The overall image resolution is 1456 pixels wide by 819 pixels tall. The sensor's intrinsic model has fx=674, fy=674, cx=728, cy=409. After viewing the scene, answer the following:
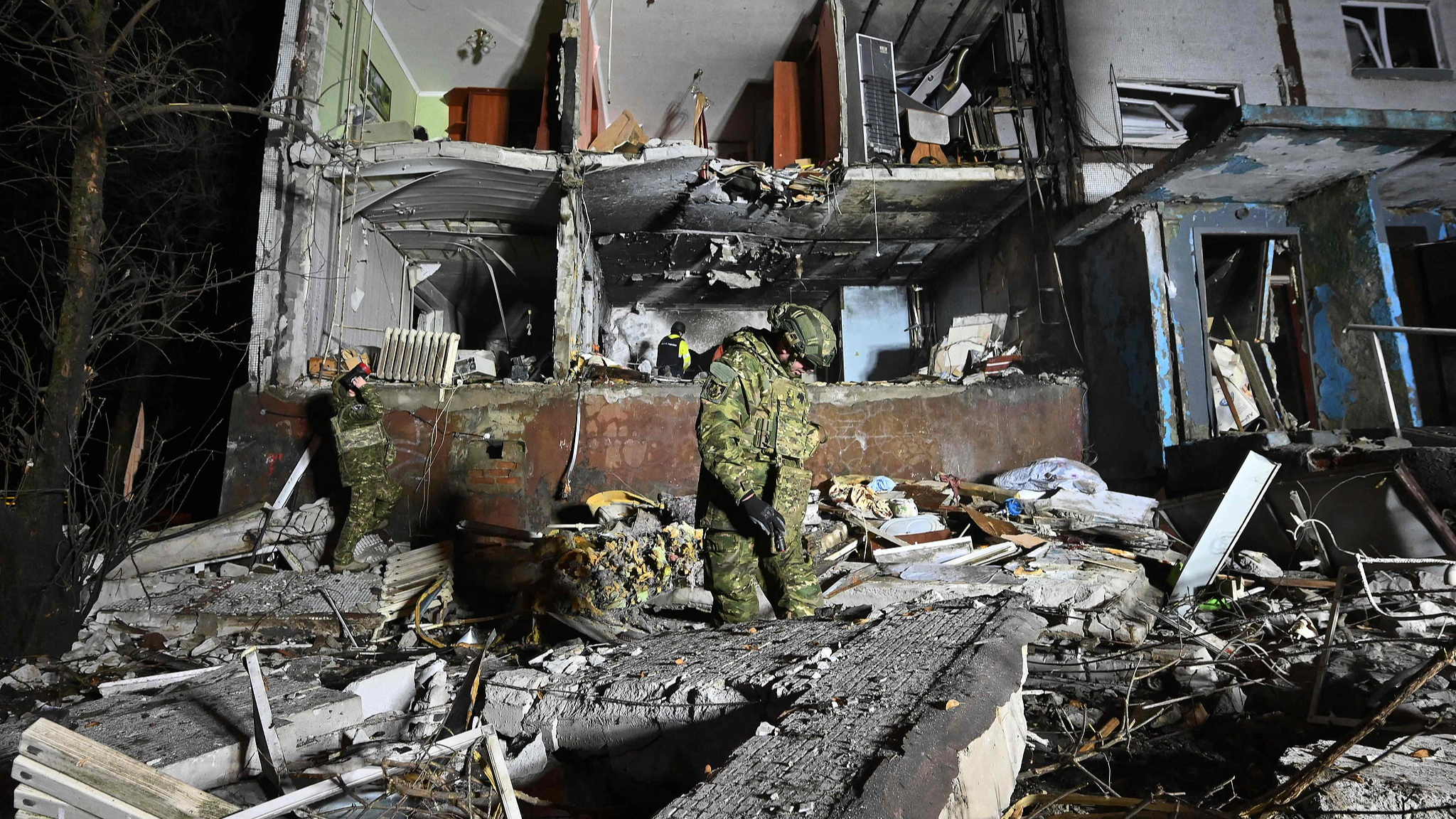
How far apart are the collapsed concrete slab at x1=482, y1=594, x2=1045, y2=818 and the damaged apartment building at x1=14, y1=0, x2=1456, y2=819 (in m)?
0.02

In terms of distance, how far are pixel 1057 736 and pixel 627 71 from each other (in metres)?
10.0

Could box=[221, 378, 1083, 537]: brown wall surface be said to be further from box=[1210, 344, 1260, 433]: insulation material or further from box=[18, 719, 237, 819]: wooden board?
box=[18, 719, 237, 819]: wooden board

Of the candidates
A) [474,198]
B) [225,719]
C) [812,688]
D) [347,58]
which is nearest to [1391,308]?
[812,688]

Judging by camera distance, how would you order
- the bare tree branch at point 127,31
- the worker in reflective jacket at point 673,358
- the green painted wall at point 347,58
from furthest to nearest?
1. the worker in reflective jacket at point 673,358
2. the green painted wall at point 347,58
3. the bare tree branch at point 127,31

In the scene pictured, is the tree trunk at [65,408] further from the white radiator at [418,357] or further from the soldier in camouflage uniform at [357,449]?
the white radiator at [418,357]

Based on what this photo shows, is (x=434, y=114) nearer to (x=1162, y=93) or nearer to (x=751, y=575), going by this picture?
(x=751, y=575)

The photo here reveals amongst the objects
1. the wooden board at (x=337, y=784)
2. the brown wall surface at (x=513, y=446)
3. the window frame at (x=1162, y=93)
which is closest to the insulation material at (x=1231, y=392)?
the window frame at (x=1162, y=93)

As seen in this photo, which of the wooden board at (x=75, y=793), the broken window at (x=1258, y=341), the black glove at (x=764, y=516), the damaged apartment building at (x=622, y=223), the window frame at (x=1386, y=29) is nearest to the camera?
the wooden board at (x=75, y=793)

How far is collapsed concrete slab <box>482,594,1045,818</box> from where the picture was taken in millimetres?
1470

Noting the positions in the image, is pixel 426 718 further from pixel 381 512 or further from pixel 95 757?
pixel 381 512

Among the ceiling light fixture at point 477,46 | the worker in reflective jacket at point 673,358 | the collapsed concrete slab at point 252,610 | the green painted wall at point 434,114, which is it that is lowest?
the collapsed concrete slab at point 252,610

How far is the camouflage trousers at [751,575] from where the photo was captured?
351 cm

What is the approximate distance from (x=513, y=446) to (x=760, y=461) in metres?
3.65

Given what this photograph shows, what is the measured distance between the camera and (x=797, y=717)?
1.81 metres
